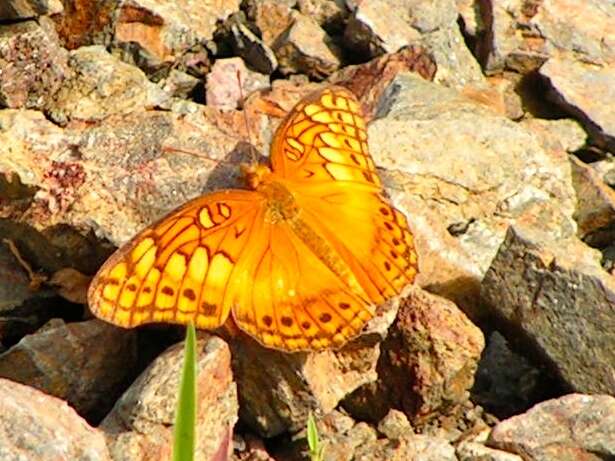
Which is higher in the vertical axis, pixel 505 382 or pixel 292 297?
Answer: pixel 292 297

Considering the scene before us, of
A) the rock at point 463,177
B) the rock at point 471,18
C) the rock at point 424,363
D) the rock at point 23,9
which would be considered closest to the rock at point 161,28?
the rock at point 23,9

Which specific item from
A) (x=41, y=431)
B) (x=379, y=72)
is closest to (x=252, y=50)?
(x=379, y=72)

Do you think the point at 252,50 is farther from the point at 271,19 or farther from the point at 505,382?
the point at 505,382

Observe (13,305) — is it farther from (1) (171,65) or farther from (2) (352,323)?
(1) (171,65)

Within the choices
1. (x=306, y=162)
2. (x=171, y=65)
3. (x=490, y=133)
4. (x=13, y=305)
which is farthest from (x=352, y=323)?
(x=171, y=65)

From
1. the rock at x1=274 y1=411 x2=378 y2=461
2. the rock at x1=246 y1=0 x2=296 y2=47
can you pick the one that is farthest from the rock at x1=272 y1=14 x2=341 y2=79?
the rock at x1=274 y1=411 x2=378 y2=461

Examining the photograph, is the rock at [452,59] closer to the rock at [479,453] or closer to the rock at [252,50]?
the rock at [252,50]
